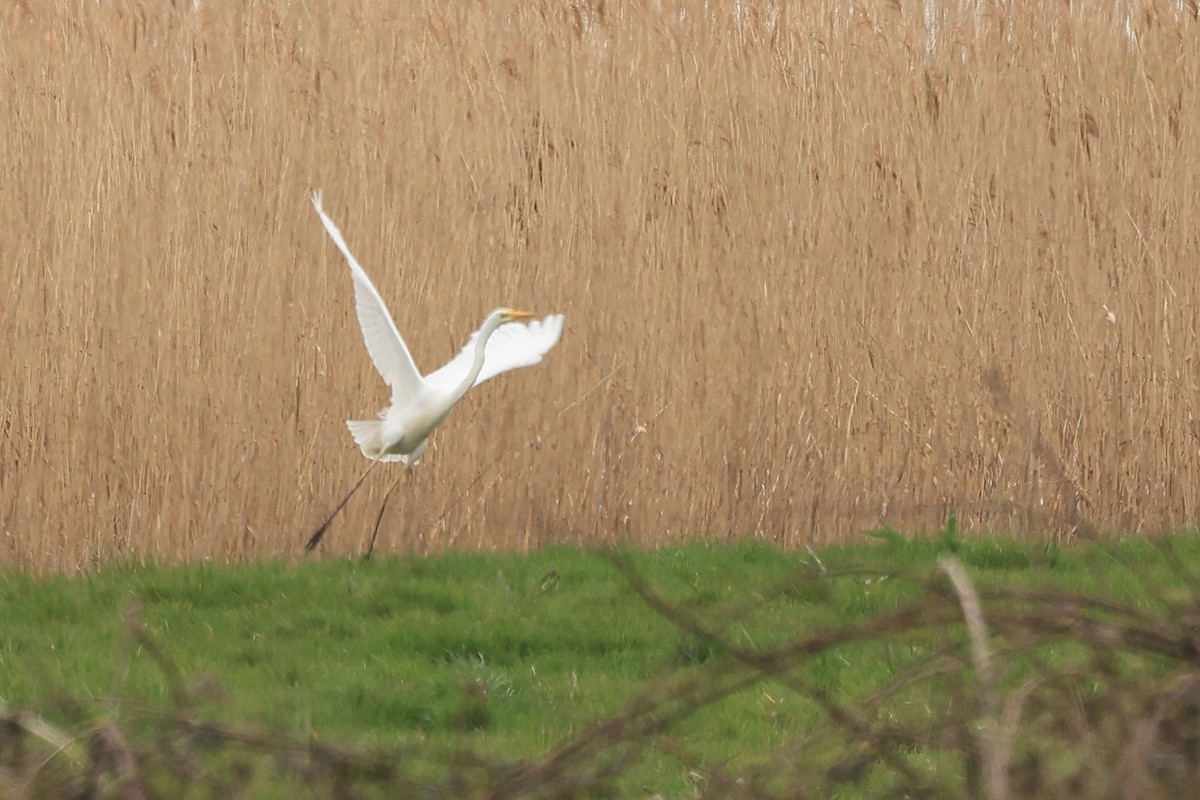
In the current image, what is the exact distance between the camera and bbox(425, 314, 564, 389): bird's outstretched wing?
5.12 metres

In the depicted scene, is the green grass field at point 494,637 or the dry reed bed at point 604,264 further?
the dry reed bed at point 604,264

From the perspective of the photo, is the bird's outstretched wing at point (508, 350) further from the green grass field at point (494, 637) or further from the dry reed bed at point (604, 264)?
the green grass field at point (494, 637)

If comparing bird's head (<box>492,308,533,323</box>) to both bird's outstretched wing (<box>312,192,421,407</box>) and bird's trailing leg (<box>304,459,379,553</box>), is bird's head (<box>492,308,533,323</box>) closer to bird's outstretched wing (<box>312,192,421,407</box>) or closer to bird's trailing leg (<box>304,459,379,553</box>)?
bird's outstretched wing (<box>312,192,421,407</box>)

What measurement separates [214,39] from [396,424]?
73.3 inches

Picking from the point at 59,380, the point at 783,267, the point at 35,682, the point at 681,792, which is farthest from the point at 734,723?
the point at 59,380

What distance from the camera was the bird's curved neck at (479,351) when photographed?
484cm

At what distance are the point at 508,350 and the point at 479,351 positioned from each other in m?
0.37

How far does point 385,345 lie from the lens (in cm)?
500

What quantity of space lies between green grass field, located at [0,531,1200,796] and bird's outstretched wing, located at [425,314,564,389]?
0.60 m

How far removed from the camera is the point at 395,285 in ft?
18.5

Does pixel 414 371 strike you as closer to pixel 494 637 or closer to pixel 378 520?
pixel 378 520

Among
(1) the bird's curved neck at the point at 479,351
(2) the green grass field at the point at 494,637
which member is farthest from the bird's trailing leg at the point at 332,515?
(1) the bird's curved neck at the point at 479,351

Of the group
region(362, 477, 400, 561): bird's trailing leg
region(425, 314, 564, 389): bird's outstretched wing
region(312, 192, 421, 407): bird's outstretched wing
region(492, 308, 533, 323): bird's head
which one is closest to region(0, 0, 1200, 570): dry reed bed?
region(362, 477, 400, 561): bird's trailing leg

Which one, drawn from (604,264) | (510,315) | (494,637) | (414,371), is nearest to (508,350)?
(510,315)
